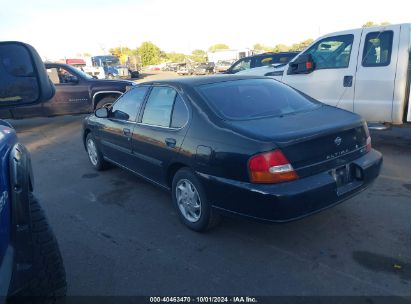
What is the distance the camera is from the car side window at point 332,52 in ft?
20.8

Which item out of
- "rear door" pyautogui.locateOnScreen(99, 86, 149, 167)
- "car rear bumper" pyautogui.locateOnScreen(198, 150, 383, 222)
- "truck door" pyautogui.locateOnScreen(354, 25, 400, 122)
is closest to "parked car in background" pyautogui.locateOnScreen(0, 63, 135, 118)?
"rear door" pyautogui.locateOnScreen(99, 86, 149, 167)

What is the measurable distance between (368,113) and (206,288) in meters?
4.72

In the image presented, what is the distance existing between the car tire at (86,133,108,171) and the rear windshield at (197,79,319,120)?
2686 millimetres

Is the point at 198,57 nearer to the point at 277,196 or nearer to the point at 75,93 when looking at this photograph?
the point at 75,93

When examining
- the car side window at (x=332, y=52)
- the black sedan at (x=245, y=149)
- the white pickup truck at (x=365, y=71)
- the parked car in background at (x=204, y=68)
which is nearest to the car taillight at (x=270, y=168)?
the black sedan at (x=245, y=149)

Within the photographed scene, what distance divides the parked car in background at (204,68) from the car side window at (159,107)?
109 ft

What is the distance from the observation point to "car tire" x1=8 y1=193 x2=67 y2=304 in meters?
1.92

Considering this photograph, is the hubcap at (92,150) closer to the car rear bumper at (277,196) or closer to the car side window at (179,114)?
the car side window at (179,114)

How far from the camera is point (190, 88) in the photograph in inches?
148

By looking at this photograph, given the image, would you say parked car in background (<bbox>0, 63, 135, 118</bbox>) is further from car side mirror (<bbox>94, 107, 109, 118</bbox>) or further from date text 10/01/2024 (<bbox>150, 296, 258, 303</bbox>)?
date text 10/01/2024 (<bbox>150, 296, 258, 303</bbox>)

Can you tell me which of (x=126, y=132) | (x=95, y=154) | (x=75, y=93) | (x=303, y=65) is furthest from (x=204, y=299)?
(x=75, y=93)

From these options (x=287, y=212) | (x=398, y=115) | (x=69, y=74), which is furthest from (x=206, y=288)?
(x=69, y=74)

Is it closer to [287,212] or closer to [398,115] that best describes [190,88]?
[287,212]

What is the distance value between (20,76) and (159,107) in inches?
81.1
